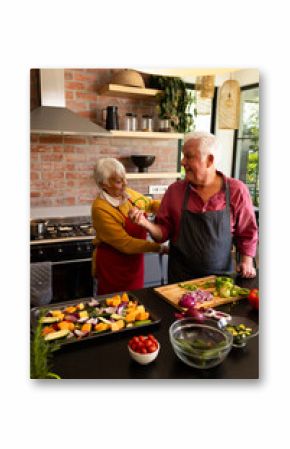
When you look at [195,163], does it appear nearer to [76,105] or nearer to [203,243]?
[203,243]

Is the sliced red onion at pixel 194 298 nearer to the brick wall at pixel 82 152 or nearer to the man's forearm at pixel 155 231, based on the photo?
the man's forearm at pixel 155 231

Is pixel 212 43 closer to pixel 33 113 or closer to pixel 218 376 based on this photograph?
pixel 33 113

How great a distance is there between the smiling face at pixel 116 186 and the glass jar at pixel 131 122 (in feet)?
0.73

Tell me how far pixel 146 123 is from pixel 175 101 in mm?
145

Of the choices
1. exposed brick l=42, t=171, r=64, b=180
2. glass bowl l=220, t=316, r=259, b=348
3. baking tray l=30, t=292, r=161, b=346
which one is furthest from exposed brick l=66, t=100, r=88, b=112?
glass bowl l=220, t=316, r=259, b=348

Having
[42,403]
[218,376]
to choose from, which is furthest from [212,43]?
[42,403]

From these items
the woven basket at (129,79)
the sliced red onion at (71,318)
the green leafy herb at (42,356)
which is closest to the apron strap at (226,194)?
the woven basket at (129,79)

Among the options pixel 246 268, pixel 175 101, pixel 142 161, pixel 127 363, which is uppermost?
pixel 175 101

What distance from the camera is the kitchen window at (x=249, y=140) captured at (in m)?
1.07

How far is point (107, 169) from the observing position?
1332mm

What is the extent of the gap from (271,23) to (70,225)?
0.95 metres

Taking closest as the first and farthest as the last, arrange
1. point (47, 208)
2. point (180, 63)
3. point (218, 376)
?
point (218, 376), point (180, 63), point (47, 208)

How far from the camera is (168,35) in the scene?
97cm

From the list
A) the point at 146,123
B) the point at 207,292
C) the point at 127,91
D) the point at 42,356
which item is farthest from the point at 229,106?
the point at 42,356
